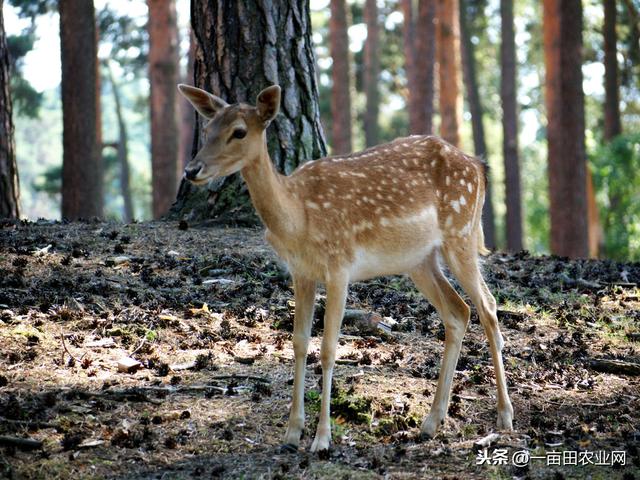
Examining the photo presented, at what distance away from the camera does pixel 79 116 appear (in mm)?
13703

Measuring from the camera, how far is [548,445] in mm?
5484

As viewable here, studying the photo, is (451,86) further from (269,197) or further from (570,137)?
(269,197)

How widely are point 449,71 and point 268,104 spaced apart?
1902cm

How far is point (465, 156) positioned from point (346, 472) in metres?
2.82

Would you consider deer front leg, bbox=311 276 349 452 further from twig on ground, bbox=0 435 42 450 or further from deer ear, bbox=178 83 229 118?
twig on ground, bbox=0 435 42 450

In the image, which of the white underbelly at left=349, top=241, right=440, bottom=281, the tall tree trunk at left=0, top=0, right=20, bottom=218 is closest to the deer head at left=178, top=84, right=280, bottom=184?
the white underbelly at left=349, top=241, right=440, bottom=281

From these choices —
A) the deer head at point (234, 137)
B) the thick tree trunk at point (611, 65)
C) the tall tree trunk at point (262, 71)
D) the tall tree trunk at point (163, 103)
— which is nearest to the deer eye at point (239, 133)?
the deer head at point (234, 137)

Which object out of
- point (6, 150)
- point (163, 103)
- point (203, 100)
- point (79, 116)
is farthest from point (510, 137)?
point (203, 100)

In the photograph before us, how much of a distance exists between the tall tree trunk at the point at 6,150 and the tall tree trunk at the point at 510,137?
15873mm

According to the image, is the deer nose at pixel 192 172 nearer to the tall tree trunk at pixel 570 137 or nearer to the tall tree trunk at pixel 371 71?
the tall tree trunk at pixel 570 137

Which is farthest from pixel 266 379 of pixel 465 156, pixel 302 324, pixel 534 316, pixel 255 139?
pixel 534 316

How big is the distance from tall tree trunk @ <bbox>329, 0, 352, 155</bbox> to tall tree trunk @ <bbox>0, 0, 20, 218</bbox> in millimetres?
14316

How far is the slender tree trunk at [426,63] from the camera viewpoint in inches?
809

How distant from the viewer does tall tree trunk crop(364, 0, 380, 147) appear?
2836 cm
